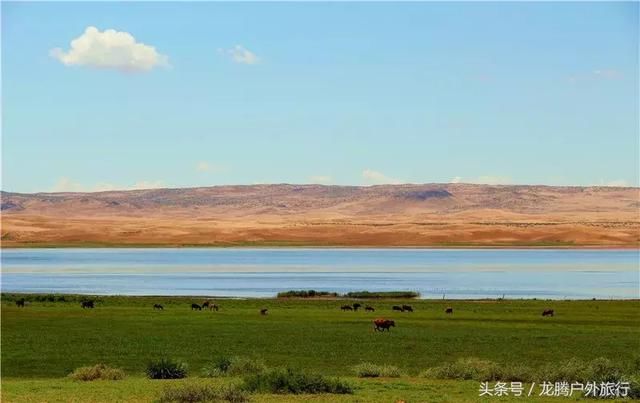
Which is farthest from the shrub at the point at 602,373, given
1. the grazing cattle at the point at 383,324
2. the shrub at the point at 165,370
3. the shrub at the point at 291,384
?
the grazing cattle at the point at 383,324

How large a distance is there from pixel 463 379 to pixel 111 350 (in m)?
13.5

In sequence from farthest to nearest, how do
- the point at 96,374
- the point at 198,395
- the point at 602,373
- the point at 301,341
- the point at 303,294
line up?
the point at 303,294
the point at 301,341
the point at 96,374
the point at 602,373
the point at 198,395

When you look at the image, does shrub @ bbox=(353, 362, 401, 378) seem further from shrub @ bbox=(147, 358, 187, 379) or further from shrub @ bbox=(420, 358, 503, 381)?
shrub @ bbox=(147, 358, 187, 379)

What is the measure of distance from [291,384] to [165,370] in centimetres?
492

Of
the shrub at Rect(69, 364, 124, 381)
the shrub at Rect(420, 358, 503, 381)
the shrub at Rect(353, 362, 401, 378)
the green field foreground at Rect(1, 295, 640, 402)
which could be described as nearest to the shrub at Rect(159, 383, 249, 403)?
the green field foreground at Rect(1, 295, 640, 402)

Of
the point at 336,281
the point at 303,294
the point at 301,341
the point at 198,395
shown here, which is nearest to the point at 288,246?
the point at 336,281

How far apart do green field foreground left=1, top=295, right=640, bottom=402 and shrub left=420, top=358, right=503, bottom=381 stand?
51cm

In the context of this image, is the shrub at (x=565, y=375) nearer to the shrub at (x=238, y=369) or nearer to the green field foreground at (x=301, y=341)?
the green field foreground at (x=301, y=341)

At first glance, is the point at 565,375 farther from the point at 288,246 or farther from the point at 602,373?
the point at 288,246

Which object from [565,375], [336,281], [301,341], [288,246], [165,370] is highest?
[288,246]

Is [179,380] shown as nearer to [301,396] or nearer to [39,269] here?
[301,396]

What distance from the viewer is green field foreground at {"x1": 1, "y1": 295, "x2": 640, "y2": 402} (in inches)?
889

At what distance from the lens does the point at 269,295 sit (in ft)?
219

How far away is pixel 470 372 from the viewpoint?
24.0m
